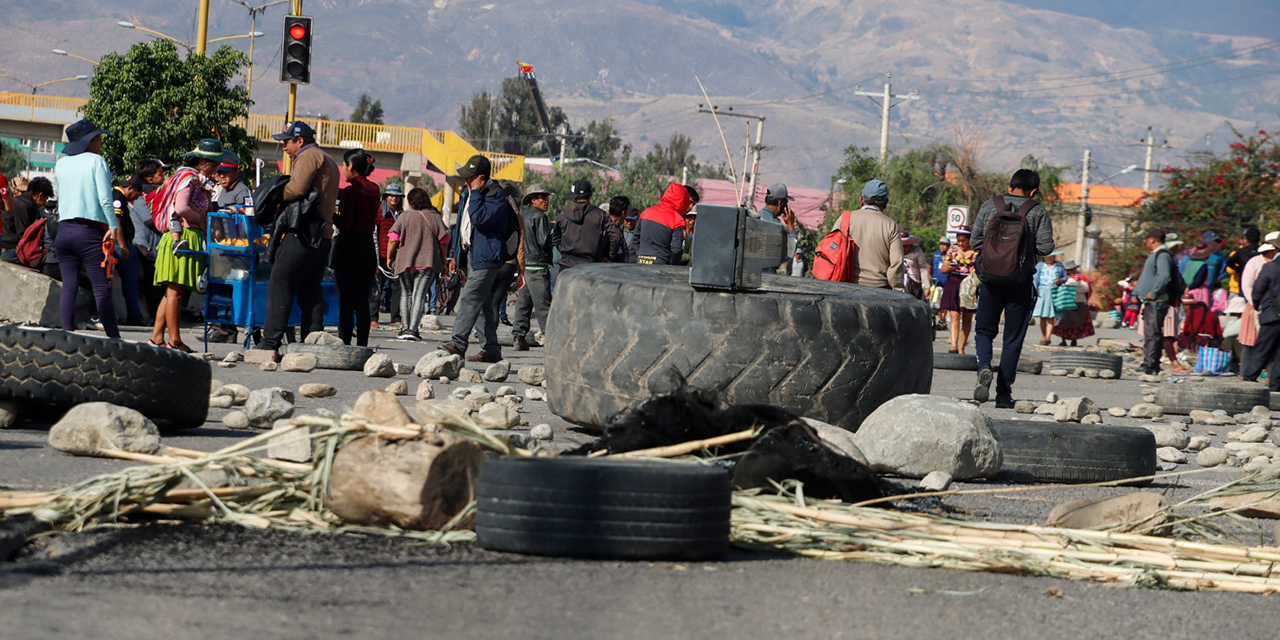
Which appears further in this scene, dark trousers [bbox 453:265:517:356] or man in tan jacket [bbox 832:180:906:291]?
dark trousers [bbox 453:265:517:356]

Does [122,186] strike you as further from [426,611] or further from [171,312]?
[426,611]

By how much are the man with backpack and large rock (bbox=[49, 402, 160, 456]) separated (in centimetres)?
675

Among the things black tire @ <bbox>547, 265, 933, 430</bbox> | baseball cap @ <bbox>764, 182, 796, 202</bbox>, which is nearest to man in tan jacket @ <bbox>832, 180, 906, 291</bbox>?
baseball cap @ <bbox>764, 182, 796, 202</bbox>

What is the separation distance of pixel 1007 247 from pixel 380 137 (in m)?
51.6

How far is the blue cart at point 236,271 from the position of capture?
1173 centimetres

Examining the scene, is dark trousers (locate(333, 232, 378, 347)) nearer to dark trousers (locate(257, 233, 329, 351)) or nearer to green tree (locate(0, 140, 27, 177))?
dark trousers (locate(257, 233, 329, 351))

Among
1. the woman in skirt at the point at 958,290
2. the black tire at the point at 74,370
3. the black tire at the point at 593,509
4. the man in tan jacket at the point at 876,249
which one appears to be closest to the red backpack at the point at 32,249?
the man in tan jacket at the point at 876,249

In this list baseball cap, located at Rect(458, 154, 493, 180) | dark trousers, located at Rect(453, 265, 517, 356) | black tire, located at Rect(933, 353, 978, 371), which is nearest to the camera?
dark trousers, located at Rect(453, 265, 517, 356)

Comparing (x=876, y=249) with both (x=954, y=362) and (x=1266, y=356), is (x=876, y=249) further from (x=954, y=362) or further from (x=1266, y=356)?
(x=1266, y=356)

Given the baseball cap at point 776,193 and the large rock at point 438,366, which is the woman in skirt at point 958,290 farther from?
the large rock at point 438,366

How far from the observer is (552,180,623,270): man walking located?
550 inches

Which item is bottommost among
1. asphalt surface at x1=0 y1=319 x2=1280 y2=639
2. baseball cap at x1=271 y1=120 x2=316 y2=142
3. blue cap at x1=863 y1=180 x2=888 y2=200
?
asphalt surface at x1=0 y1=319 x2=1280 y2=639

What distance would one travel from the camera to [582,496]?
400cm

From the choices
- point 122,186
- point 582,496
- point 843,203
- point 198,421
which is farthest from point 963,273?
point 843,203
